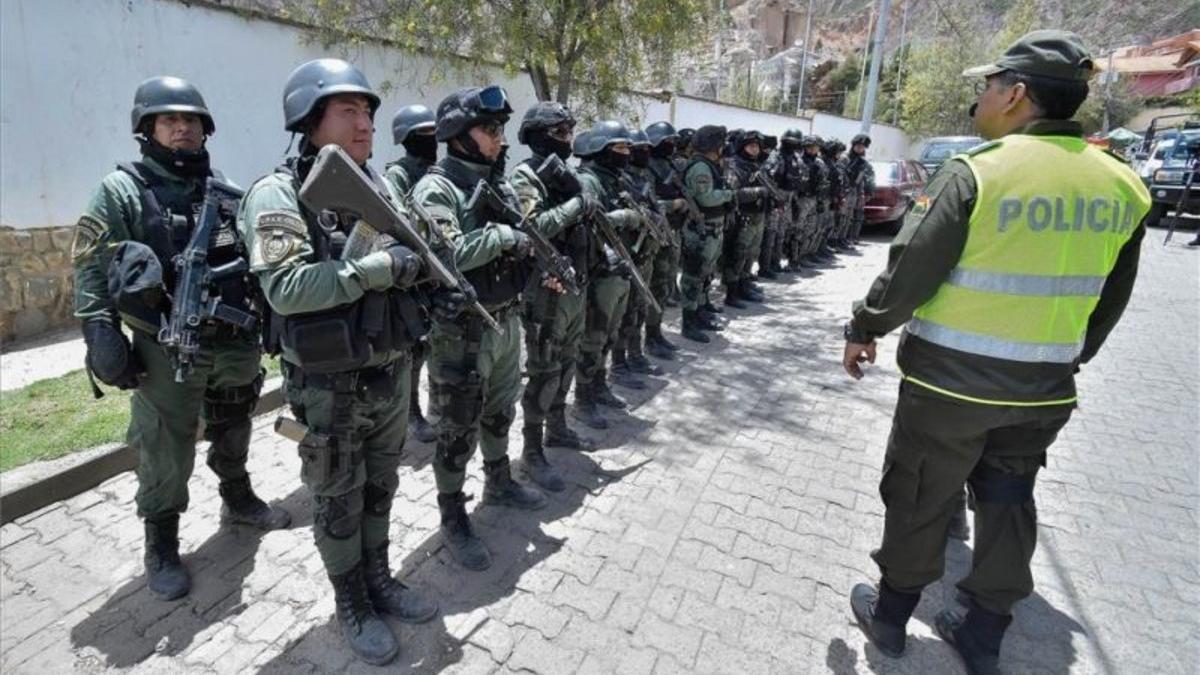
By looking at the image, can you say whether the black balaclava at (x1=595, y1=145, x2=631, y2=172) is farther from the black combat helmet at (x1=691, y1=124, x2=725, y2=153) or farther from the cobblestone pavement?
the black combat helmet at (x1=691, y1=124, x2=725, y2=153)

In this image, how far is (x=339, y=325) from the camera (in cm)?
202

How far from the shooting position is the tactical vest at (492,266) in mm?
2768

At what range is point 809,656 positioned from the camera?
2408 mm

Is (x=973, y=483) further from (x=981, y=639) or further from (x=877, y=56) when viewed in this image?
(x=877, y=56)

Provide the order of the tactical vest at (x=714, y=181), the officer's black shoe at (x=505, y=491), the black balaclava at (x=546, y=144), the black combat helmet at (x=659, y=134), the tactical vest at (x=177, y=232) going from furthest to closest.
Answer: the tactical vest at (x=714, y=181) → the black combat helmet at (x=659, y=134) → the black balaclava at (x=546, y=144) → the officer's black shoe at (x=505, y=491) → the tactical vest at (x=177, y=232)

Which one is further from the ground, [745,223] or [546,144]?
[546,144]

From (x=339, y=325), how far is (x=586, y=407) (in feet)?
8.54

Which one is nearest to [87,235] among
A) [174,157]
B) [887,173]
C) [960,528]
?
[174,157]

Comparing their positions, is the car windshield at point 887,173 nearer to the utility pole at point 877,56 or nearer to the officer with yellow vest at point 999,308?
the utility pole at point 877,56

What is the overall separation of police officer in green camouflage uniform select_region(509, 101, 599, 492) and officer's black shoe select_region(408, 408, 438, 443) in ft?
2.45

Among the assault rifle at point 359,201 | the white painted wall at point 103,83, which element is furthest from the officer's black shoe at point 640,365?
the white painted wall at point 103,83

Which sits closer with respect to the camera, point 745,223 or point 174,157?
point 174,157

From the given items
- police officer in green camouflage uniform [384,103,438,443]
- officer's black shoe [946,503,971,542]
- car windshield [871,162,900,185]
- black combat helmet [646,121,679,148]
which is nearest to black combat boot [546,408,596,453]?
police officer in green camouflage uniform [384,103,438,443]

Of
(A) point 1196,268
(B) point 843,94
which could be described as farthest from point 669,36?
(B) point 843,94
